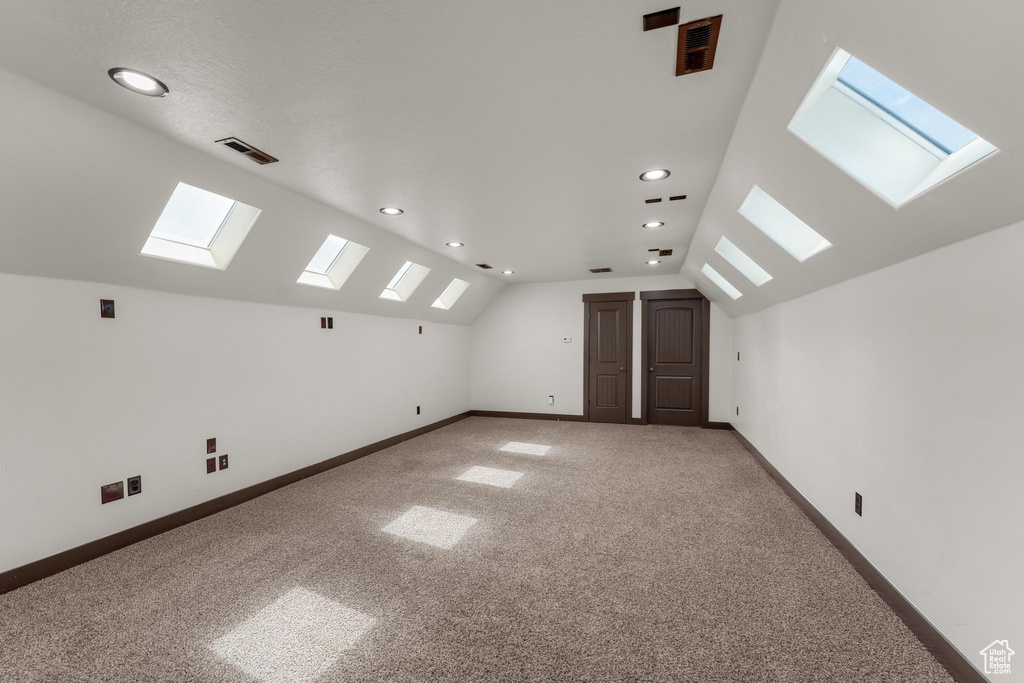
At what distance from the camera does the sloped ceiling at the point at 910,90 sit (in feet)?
3.23

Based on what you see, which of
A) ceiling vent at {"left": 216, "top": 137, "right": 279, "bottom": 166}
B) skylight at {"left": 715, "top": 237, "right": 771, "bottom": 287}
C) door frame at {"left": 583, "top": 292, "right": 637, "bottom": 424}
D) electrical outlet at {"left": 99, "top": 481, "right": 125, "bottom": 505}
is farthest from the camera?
door frame at {"left": 583, "top": 292, "right": 637, "bottom": 424}

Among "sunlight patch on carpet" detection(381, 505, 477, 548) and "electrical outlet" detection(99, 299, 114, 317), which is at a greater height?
"electrical outlet" detection(99, 299, 114, 317)

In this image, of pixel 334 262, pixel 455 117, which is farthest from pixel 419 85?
pixel 334 262

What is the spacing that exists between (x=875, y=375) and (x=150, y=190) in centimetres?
433

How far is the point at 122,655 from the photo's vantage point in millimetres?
1790

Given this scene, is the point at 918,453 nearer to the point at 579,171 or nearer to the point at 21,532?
the point at 579,171

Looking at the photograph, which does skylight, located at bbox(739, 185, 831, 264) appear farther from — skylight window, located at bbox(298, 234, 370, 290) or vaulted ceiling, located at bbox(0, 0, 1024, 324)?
skylight window, located at bbox(298, 234, 370, 290)

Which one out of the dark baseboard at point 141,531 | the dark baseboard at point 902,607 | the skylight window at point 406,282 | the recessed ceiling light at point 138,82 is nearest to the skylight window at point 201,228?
the recessed ceiling light at point 138,82

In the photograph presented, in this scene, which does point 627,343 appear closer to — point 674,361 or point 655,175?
point 674,361

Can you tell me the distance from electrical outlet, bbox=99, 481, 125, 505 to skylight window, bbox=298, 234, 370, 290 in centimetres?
228

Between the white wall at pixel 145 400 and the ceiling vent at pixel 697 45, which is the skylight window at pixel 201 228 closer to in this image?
the white wall at pixel 145 400

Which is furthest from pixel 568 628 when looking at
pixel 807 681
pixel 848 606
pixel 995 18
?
pixel 995 18

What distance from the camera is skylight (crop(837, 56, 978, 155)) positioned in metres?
1.45

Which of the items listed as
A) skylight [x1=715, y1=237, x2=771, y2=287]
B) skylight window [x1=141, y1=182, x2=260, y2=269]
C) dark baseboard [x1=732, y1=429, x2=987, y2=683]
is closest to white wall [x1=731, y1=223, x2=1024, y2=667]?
dark baseboard [x1=732, y1=429, x2=987, y2=683]
